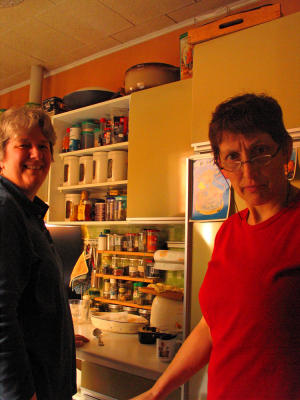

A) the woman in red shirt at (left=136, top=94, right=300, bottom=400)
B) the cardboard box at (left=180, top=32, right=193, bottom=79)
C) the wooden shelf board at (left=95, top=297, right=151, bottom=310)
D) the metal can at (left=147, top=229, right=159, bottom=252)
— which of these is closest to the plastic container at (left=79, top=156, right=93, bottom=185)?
the metal can at (left=147, top=229, right=159, bottom=252)

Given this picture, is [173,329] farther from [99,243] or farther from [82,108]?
[82,108]

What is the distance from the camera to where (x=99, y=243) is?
2686 mm

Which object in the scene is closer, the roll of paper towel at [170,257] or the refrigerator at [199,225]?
the refrigerator at [199,225]

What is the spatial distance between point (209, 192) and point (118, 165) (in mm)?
1085

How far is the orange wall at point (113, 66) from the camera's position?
8.63 feet

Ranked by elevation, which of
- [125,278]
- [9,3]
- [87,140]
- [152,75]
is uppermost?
[9,3]

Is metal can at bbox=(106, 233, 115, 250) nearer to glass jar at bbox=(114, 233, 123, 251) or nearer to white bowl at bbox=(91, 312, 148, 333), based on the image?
glass jar at bbox=(114, 233, 123, 251)

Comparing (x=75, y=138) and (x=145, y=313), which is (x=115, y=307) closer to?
(x=145, y=313)

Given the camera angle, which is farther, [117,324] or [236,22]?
[117,324]

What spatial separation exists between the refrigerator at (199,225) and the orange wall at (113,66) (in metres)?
1.32

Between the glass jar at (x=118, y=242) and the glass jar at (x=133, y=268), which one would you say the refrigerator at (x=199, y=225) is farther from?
the glass jar at (x=118, y=242)

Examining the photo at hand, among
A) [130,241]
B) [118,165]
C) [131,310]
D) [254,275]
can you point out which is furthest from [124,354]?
[118,165]

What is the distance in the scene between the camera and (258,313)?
2.47 ft

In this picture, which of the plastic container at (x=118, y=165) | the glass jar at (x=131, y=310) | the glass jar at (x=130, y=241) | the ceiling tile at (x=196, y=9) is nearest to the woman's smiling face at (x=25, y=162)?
the plastic container at (x=118, y=165)
